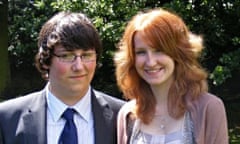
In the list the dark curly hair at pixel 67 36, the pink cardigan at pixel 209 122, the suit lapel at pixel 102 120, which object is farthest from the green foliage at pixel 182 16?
the dark curly hair at pixel 67 36

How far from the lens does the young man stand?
130 inches

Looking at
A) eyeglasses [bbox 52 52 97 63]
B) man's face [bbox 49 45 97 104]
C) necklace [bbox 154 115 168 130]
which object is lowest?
necklace [bbox 154 115 168 130]

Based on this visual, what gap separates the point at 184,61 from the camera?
137 inches

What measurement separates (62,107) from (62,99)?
0.17 ft

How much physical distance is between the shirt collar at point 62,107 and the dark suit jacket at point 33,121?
0.12 feet

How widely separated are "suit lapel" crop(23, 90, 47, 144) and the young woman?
53 cm

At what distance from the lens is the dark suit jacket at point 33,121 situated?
334cm

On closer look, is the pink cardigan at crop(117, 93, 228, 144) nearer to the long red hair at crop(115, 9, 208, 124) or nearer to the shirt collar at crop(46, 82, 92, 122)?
the long red hair at crop(115, 9, 208, 124)

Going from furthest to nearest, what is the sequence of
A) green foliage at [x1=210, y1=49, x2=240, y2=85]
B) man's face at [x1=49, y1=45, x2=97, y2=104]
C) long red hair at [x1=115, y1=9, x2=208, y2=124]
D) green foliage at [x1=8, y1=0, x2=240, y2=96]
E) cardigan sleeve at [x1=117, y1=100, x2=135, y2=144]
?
green foliage at [x1=8, y1=0, x2=240, y2=96] → green foliage at [x1=210, y1=49, x2=240, y2=85] → cardigan sleeve at [x1=117, y1=100, x2=135, y2=144] → long red hair at [x1=115, y1=9, x2=208, y2=124] → man's face at [x1=49, y1=45, x2=97, y2=104]

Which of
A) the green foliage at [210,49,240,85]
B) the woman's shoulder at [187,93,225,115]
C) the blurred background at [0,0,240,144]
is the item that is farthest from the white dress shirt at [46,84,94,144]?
the green foliage at [210,49,240,85]

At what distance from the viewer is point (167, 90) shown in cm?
354

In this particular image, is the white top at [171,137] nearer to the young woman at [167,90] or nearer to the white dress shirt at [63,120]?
the young woman at [167,90]

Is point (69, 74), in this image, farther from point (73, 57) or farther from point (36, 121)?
point (36, 121)

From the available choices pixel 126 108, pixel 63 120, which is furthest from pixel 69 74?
pixel 126 108
